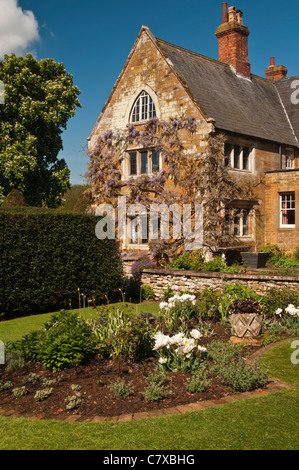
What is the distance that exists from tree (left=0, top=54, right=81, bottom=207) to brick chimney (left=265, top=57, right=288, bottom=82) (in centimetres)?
1251

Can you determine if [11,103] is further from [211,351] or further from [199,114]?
[211,351]

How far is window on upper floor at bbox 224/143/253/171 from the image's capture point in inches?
795

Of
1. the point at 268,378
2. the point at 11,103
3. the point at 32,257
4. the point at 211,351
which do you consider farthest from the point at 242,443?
the point at 11,103

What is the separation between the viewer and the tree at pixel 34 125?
980 inches

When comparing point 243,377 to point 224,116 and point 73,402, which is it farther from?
point 224,116

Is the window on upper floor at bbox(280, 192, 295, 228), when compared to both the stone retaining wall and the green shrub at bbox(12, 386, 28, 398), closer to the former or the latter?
the stone retaining wall

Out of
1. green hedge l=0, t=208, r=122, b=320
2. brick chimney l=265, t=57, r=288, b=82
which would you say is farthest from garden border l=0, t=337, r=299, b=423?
brick chimney l=265, t=57, r=288, b=82

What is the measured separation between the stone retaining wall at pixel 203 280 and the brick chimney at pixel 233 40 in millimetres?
14504

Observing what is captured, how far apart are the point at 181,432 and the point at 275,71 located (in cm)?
2854

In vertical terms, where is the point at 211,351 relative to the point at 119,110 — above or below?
below

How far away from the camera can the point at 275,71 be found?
2922 centimetres

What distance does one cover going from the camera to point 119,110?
2262 cm
